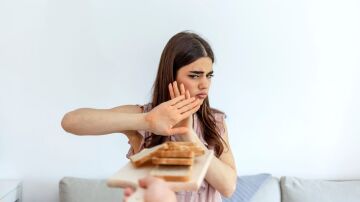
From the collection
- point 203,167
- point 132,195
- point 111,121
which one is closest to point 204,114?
point 111,121

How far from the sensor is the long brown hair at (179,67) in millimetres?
1189

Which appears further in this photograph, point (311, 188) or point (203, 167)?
point (311, 188)

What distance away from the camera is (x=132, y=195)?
0.66 meters

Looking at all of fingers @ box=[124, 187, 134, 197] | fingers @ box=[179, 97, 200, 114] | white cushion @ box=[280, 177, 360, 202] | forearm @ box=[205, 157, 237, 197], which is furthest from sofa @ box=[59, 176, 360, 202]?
fingers @ box=[124, 187, 134, 197]

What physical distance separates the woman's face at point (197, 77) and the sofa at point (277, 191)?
75 cm

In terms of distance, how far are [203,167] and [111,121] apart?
1.12 feet

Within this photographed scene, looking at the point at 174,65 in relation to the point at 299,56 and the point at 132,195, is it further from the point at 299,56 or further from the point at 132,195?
the point at 299,56

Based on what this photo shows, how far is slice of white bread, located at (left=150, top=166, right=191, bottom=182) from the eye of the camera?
A: 68 centimetres

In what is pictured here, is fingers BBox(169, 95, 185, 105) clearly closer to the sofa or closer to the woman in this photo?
the woman

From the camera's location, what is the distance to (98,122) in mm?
1028

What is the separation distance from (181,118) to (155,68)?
93cm

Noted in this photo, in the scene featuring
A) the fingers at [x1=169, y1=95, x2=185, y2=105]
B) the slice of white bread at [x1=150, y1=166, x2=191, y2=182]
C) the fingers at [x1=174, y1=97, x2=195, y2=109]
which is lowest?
the slice of white bread at [x1=150, y1=166, x2=191, y2=182]

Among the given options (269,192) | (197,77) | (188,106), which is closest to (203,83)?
(197,77)

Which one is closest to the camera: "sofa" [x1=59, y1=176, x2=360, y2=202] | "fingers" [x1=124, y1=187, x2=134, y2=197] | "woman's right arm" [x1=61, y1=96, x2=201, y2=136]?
"fingers" [x1=124, y1=187, x2=134, y2=197]
